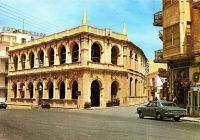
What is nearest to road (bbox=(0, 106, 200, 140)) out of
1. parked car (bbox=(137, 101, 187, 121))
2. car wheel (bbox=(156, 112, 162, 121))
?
parked car (bbox=(137, 101, 187, 121))

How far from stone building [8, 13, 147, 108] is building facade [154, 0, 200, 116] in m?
14.5

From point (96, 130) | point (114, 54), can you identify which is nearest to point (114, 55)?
point (114, 54)

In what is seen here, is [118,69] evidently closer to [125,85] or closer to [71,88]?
[125,85]

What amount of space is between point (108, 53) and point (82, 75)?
6.13 m

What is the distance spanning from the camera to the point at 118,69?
1700 inches

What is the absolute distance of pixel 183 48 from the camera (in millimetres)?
24500

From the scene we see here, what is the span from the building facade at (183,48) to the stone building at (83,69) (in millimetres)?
14450

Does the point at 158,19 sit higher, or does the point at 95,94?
the point at 158,19

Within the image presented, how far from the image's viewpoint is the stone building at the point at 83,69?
3945 cm

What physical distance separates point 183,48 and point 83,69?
692 inches

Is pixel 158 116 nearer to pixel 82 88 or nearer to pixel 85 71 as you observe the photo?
pixel 82 88

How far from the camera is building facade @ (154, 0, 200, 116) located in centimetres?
2370

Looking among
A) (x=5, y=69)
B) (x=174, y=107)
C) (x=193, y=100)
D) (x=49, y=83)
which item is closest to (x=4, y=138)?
(x=174, y=107)

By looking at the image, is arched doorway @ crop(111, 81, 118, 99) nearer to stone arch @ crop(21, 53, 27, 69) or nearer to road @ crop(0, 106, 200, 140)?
stone arch @ crop(21, 53, 27, 69)
